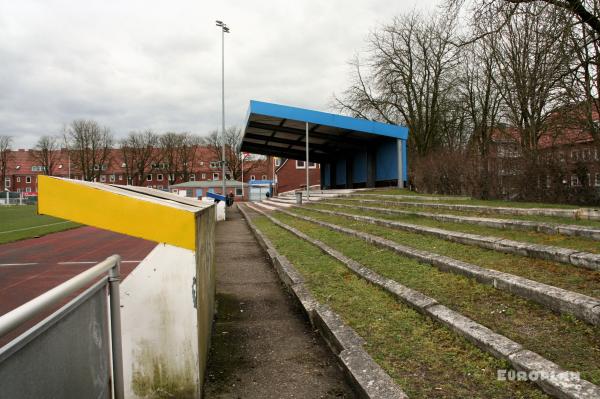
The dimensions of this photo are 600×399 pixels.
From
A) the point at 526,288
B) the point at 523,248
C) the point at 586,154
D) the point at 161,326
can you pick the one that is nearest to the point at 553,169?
the point at 586,154

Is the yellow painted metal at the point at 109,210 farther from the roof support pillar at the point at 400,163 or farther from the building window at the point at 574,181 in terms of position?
the roof support pillar at the point at 400,163

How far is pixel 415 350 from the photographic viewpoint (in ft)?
11.1

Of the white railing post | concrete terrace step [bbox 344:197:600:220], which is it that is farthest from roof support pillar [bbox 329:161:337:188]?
the white railing post

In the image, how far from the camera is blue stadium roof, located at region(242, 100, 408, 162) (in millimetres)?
21734

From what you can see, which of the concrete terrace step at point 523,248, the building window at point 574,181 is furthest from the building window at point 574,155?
the concrete terrace step at point 523,248

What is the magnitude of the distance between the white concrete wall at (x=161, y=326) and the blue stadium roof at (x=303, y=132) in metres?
18.6

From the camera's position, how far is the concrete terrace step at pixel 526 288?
3.27 m

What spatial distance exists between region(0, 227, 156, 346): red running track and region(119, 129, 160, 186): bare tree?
66.4 m

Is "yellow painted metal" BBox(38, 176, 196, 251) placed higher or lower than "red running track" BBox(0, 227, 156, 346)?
higher

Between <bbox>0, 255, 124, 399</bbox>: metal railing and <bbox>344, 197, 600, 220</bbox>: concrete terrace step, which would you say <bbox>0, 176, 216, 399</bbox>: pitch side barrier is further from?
<bbox>344, 197, 600, 220</bbox>: concrete terrace step

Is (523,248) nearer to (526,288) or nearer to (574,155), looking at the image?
(526,288)

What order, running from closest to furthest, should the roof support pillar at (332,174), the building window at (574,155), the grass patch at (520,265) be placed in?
the grass patch at (520,265)
the building window at (574,155)
the roof support pillar at (332,174)

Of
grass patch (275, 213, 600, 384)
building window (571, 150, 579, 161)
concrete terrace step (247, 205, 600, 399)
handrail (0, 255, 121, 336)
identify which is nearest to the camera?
handrail (0, 255, 121, 336)

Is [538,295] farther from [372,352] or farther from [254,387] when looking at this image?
[254,387]
